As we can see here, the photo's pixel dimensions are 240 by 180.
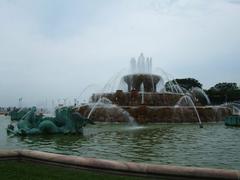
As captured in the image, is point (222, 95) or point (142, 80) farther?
point (222, 95)

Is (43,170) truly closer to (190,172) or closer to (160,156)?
(190,172)

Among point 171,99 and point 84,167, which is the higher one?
point 171,99

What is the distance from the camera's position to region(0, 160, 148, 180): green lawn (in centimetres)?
696

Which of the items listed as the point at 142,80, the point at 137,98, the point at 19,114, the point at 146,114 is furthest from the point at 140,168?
the point at 19,114

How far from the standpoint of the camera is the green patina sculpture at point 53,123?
17250mm

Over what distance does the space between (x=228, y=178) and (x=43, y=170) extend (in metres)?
3.24

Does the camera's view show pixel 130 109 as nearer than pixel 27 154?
No

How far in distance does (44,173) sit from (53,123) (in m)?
10.4

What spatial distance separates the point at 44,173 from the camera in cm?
728

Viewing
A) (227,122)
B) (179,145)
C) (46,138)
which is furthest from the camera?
(227,122)

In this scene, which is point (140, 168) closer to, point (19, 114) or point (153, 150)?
point (153, 150)

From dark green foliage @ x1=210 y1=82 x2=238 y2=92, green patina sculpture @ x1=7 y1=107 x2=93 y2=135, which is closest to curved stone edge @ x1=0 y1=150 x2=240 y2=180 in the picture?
green patina sculpture @ x1=7 y1=107 x2=93 y2=135

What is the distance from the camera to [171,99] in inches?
1272

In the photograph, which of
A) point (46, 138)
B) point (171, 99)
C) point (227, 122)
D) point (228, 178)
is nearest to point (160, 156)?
point (228, 178)
